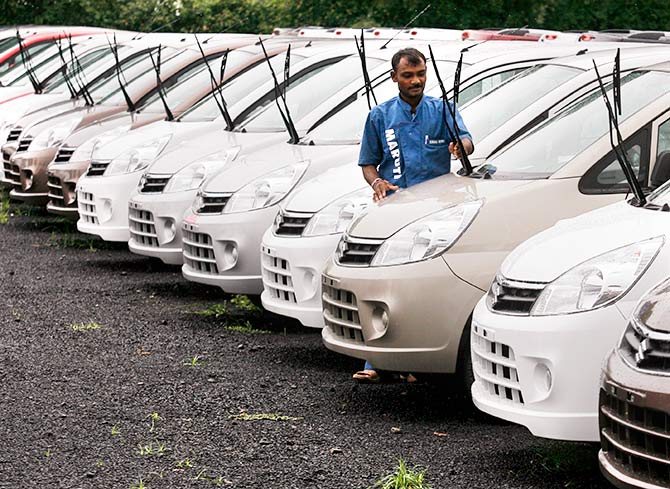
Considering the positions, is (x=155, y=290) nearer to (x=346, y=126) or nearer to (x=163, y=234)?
(x=163, y=234)

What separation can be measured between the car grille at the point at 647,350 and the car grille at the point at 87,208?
8.09 m

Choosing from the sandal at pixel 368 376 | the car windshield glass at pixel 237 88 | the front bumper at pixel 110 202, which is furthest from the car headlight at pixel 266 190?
the car windshield glass at pixel 237 88

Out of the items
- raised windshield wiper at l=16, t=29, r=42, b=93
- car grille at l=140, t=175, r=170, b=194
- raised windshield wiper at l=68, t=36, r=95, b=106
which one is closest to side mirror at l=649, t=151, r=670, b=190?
car grille at l=140, t=175, r=170, b=194

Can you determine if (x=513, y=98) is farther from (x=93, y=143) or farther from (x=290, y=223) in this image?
(x=93, y=143)

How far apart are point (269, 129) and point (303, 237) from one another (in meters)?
2.99

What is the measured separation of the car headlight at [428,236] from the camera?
7.29 m

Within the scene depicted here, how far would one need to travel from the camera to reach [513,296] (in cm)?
623

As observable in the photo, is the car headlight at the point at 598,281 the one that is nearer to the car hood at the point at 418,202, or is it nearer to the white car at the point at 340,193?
the car hood at the point at 418,202

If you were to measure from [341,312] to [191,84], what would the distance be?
22.9ft

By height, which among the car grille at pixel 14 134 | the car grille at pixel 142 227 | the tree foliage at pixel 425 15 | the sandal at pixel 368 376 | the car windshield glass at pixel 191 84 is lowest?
the tree foliage at pixel 425 15

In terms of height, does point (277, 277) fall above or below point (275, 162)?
below

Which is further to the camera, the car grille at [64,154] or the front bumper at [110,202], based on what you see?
the car grille at [64,154]

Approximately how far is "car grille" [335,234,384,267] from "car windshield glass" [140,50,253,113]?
6383 mm

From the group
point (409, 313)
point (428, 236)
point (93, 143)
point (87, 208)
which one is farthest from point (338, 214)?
point (93, 143)
